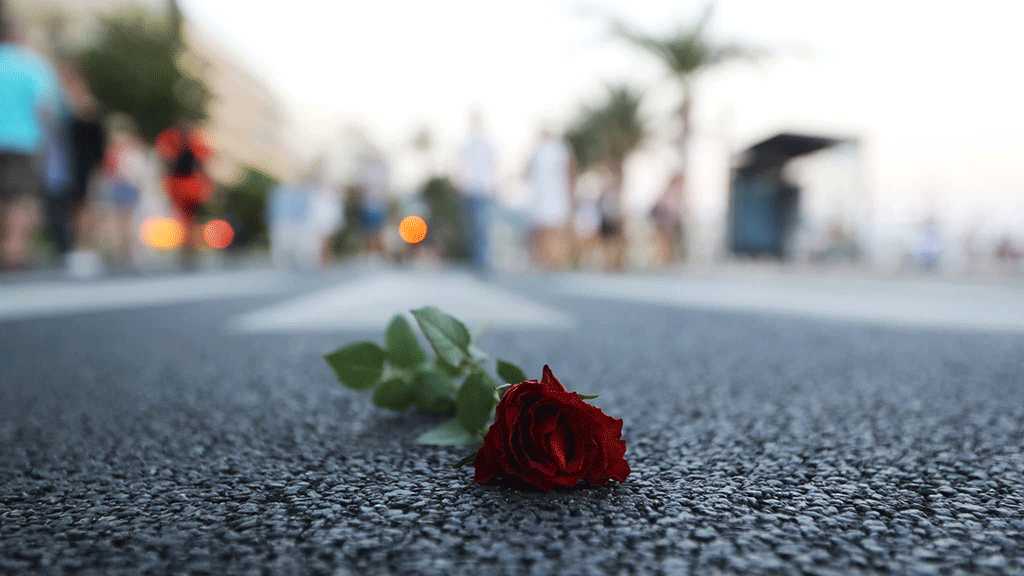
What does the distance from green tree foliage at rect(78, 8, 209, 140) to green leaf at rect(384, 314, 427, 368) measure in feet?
67.5

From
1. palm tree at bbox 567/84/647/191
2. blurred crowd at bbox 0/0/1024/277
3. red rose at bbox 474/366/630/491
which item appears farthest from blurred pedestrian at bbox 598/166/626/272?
red rose at bbox 474/366/630/491

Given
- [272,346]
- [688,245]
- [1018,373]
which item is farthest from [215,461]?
[688,245]

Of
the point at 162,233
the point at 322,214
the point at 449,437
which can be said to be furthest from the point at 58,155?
the point at 322,214

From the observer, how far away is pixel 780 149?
16.6m

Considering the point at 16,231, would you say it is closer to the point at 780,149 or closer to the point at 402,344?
the point at 402,344

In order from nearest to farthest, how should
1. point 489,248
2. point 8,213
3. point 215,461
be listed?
point 215,461, point 8,213, point 489,248

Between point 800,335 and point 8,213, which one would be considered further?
point 8,213

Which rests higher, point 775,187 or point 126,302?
point 775,187

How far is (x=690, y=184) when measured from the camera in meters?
18.2

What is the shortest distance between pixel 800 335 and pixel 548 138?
10.6m

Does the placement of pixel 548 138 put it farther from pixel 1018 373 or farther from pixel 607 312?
pixel 1018 373

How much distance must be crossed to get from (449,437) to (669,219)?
17064 millimetres

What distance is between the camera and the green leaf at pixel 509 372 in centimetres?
146

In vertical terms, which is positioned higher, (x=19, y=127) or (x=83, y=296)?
(x=19, y=127)
